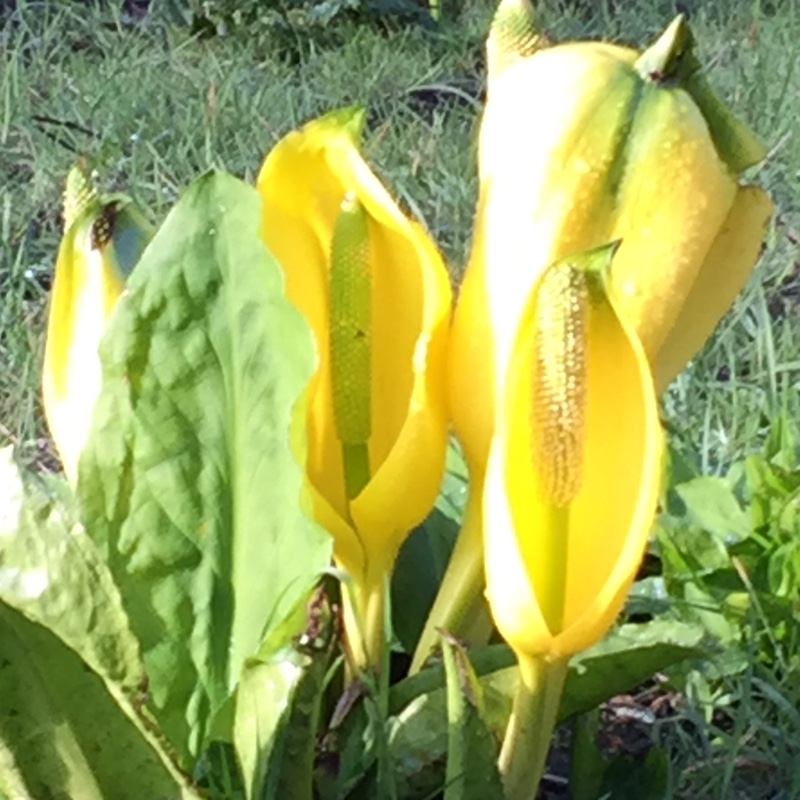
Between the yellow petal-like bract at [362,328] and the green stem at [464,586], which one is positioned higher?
the yellow petal-like bract at [362,328]

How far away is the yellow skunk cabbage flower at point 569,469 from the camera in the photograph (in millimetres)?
422

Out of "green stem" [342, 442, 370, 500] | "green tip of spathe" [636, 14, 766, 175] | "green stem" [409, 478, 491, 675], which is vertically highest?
"green tip of spathe" [636, 14, 766, 175]

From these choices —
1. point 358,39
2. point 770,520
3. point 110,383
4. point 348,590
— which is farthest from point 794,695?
point 358,39

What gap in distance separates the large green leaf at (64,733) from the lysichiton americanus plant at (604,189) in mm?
155

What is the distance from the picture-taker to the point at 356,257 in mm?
512

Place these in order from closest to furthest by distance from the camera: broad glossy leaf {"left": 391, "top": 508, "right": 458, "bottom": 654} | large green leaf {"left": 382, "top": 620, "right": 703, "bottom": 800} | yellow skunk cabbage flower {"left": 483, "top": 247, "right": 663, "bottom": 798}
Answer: yellow skunk cabbage flower {"left": 483, "top": 247, "right": 663, "bottom": 798} < large green leaf {"left": 382, "top": 620, "right": 703, "bottom": 800} < broad glossy leaf {"left": 391, "top": 508, "right": 458, "bottom": 654}

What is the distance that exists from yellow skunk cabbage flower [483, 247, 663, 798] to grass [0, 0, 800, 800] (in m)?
0.26

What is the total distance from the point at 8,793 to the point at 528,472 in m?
0.21

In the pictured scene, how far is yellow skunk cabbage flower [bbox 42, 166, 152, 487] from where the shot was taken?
545mm

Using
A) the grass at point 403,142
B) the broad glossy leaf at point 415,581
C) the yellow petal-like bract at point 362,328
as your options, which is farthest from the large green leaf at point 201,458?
the grass at point 403,142

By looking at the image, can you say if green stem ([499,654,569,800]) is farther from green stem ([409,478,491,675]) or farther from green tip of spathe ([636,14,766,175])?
green tip of spathe ([636,14,766,175])

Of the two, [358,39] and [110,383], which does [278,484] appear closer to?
[110,383]

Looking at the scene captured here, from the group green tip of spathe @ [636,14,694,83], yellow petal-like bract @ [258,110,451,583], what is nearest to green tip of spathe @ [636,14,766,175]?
green tip of spathe @ [636,14,694,83]

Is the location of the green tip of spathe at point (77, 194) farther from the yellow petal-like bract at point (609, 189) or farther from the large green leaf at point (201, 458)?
the yellow petal-like bract at point (609, 189)
